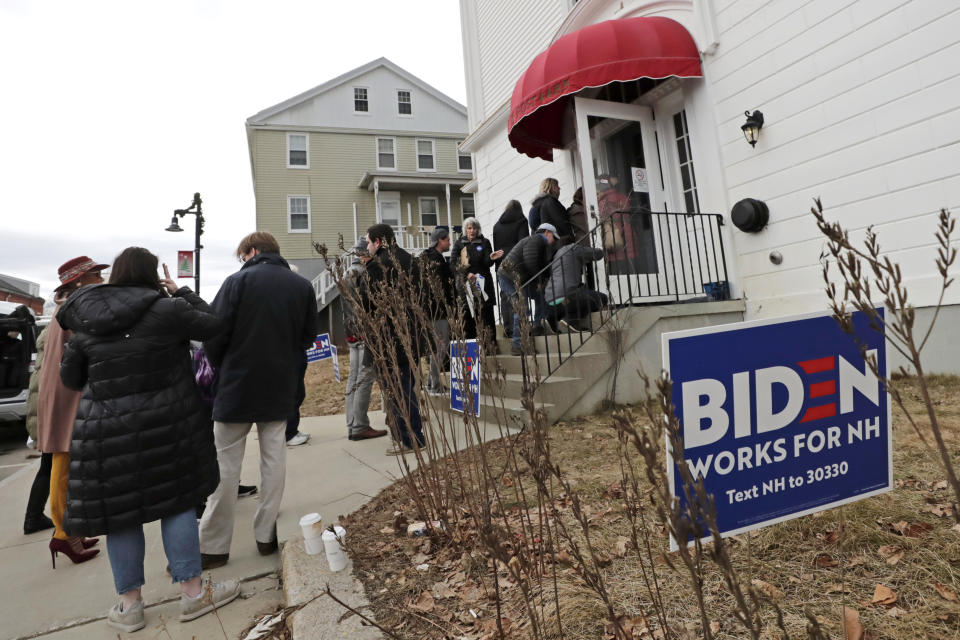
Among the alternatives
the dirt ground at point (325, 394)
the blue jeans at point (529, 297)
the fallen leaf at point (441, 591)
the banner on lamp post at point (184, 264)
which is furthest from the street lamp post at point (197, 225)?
the fallen leaf at point (441, 591)

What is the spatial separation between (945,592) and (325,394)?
30.4ft

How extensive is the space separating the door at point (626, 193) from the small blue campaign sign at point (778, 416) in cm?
418

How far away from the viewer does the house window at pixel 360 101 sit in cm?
2327

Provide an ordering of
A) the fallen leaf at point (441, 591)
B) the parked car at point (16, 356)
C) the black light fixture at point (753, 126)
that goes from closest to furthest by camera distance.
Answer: the fallen leaf at point (441, 591), the black light fixture at point (753, 126), the parked car at point (16, 356)

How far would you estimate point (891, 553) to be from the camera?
6.54 feet

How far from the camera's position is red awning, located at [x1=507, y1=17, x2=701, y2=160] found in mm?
5902

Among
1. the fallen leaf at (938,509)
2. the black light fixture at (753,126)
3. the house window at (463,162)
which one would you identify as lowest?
the fallen leaf at (938,509)

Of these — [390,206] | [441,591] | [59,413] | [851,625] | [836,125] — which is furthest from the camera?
[390,206]

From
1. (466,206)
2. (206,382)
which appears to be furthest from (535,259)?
(466,206)

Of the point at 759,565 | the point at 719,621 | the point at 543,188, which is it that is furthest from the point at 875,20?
the point at 719,621

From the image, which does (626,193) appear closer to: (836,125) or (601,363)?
(836,125)

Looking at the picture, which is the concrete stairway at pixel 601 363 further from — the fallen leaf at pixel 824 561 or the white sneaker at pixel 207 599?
the fallen leaf at pixel 824 561

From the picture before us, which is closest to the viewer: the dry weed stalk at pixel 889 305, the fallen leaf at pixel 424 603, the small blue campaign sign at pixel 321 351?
the dry weed stalk at pixel 889 305

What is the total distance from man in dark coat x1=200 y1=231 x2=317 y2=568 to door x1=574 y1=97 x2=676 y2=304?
Answer: 4043 millimetres
